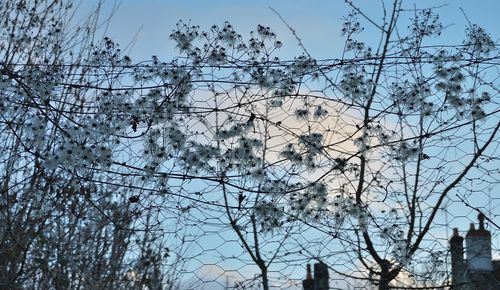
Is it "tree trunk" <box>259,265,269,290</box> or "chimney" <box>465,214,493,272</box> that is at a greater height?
"chimney" <box>465,214,493,272</box>

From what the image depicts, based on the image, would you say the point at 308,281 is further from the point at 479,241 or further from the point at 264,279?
the point at 479,241

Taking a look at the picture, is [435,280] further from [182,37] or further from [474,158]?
[182,37]

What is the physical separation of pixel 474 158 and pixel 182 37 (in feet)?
4.24

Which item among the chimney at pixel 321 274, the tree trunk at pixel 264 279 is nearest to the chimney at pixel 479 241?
the chimney at pixel 321 274

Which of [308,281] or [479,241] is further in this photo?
[308,281]

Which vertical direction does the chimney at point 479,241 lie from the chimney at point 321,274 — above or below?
above

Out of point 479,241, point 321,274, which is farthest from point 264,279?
point 479,241

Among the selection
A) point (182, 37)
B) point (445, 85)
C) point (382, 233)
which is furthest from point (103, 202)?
point (445, 85)

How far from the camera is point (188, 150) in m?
2.62

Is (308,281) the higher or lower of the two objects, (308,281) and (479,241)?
the lower

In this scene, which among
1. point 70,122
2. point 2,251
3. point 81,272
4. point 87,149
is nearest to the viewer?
point 87,149

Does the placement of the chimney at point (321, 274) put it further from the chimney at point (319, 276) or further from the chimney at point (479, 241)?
the chimney at point (479, 241)

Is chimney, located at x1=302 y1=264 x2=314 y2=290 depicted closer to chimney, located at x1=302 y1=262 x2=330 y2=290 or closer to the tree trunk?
chimney, located at x1=302 y1=262 x2=330 y2=290

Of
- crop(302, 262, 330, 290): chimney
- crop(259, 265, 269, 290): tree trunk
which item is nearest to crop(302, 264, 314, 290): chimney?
crop(302, 262, 330, 290): chimney
